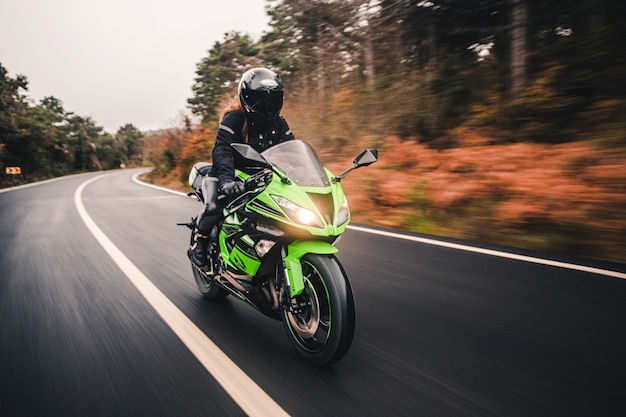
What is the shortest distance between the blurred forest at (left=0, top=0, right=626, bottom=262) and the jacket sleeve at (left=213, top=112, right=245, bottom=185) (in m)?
4.42

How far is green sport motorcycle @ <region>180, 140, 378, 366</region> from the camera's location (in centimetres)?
240

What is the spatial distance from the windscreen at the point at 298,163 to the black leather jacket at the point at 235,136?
0.47m

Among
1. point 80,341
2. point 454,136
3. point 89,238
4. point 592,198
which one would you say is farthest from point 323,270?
point 454,136

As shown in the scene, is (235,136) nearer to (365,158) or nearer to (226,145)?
(226,145)

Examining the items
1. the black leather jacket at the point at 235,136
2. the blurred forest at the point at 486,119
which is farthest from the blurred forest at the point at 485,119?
the black leather jacket at the point at 235,136

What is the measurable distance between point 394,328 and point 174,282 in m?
2.58

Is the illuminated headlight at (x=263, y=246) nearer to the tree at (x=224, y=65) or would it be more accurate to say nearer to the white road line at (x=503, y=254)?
the white road line at (x=503, y=254)

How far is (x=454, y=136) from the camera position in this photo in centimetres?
971

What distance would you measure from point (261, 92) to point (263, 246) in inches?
47.9

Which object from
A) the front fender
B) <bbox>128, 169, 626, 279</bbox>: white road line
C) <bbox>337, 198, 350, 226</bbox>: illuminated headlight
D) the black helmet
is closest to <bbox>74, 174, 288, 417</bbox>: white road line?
the front fender

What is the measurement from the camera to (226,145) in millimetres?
3254

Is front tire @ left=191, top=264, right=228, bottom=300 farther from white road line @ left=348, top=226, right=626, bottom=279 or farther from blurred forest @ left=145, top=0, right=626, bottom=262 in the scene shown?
blurred forest @ left=145, top=0, right=626, bottom=262

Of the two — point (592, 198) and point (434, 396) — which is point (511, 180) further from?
point (434, 396)

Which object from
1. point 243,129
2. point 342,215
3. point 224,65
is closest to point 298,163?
point 342,215
